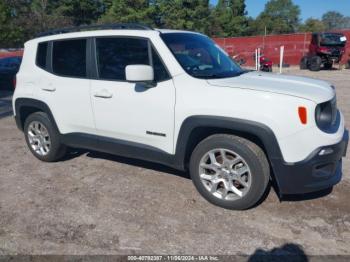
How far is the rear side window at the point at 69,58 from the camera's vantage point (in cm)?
462

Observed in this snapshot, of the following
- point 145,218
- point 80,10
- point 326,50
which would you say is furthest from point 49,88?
point 80,10

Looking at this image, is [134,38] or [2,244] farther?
[134,38]

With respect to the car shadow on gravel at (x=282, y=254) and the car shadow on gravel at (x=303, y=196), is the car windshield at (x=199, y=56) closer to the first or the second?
the car shadow on gravel at (x=303, y=196)

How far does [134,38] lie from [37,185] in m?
2.18

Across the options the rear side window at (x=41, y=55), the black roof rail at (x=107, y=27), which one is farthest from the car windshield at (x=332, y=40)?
the rear side window at (x=41, y=55)

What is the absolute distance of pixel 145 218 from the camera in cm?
371

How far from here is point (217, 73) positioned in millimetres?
4152

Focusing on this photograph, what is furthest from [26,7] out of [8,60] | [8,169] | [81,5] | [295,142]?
[295,142]

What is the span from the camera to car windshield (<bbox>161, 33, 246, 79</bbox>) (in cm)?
401

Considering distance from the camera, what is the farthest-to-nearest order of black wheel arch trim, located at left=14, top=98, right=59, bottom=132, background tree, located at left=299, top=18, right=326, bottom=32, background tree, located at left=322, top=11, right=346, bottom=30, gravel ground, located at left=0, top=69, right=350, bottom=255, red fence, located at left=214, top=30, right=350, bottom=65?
background tree, located at left=322, top=11, right=346, bottom=30 < background tree, located at left=299, top=18, right=326, bottom=32 < red fence, located at left=214, top=30, right=350, bottom=65 < black wheel arch trim, located at left=14, top=98, right=59, bottom=132 < gravel ground, located at left=0, top=69, right=350, bottom=255

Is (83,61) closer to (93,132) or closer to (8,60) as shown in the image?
(93,132)

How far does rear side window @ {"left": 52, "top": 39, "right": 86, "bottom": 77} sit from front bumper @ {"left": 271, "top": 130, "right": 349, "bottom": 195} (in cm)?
267

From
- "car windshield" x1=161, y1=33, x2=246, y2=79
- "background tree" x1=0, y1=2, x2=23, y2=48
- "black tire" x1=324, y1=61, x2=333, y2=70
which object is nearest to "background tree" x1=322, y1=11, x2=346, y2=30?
"background tree" x1=0, y1=2, x2=23, y2=48

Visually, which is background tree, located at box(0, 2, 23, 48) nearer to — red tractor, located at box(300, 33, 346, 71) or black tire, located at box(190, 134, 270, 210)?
red tractor, located at box(300, 33, 346, 71)
